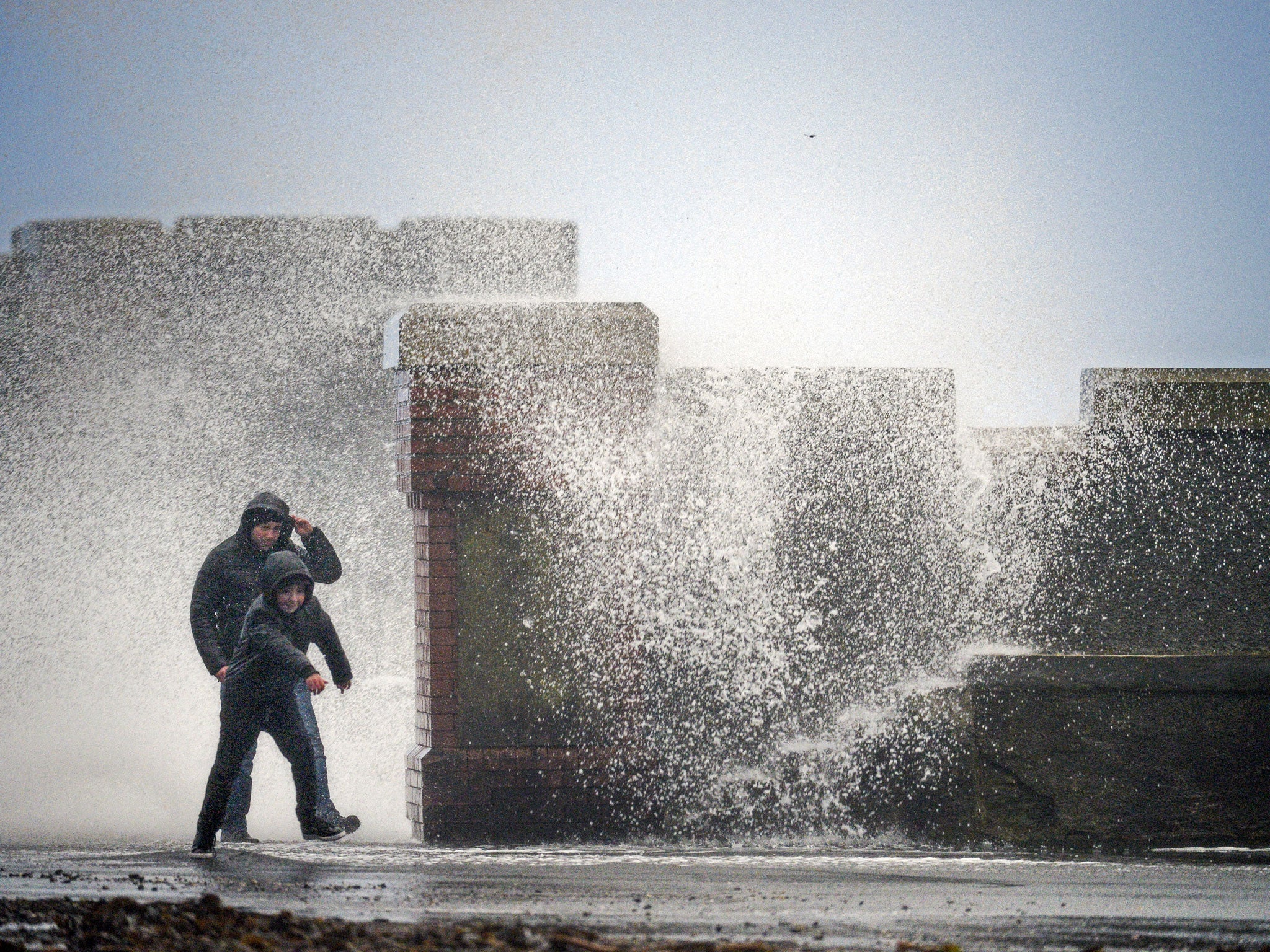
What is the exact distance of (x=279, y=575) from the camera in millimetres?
7414

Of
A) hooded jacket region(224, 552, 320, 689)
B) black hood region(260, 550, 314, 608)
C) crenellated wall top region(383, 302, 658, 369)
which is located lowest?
hooded jacket region(224, 552, 320, 689)

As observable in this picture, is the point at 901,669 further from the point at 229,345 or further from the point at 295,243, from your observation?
the point at 229,345

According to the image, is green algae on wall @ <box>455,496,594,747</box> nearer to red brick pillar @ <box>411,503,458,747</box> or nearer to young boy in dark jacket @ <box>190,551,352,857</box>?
red brick pillar @ <box>411,503,458,747</box>

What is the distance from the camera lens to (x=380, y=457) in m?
25.6

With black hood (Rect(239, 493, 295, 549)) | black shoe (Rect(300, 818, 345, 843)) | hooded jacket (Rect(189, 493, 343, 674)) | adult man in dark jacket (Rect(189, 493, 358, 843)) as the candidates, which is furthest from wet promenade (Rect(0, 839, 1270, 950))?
black hood (Rect(239, 493, 295, 549))

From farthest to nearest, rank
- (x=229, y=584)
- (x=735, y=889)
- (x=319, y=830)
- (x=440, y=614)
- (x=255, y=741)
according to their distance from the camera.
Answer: (x=229, y=584) < (x=440, y=614) < (x=255, y=741) < (x=319, y=830) < (x=735, y=889)

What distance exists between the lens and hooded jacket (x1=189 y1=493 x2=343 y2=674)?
7926 mm

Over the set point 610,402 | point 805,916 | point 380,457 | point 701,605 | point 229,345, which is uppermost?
point 229,345

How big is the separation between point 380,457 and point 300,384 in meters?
1.74

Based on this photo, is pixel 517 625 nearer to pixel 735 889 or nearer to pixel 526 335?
pixel 526 335

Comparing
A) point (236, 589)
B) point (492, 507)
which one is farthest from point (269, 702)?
point (492, 507)

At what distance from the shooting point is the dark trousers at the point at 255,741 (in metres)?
7.22

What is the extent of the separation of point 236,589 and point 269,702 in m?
0.89

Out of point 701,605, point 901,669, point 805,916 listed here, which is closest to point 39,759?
point 701,605
